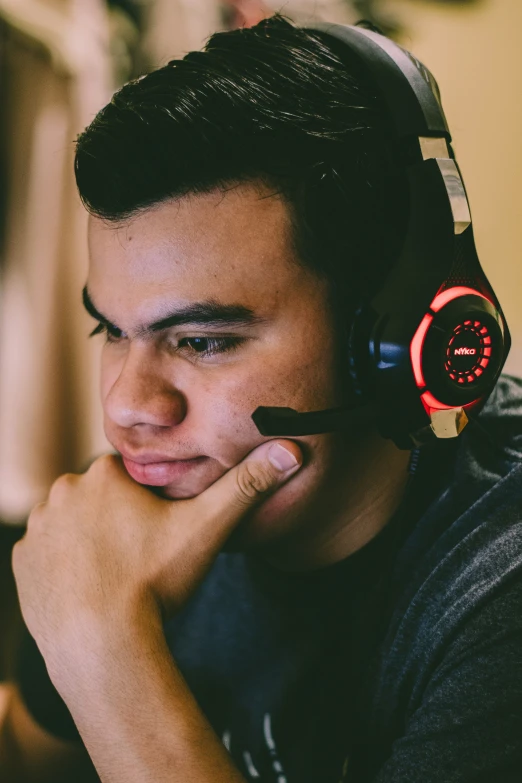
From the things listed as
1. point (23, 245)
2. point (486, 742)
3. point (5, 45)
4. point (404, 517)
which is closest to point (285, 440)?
point (404, 517)

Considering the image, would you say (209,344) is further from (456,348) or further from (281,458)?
(456,348)

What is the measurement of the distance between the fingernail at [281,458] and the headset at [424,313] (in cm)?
8

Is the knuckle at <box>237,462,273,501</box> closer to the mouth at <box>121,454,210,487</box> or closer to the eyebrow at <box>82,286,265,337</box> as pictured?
the mouth at <box>121,454,210,487</box>

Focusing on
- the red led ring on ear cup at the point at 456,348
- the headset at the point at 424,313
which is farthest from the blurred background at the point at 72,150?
the red led ring on ear cup at the point at 456,348

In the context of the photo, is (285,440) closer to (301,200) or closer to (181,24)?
(301,200)

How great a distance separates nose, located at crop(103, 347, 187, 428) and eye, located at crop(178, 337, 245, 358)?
59 millimetres

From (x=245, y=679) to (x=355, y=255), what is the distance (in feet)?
2.69

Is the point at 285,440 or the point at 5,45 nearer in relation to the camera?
the point at 285,440

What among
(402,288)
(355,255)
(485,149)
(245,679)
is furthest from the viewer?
(485,149)

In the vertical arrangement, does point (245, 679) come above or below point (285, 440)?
below

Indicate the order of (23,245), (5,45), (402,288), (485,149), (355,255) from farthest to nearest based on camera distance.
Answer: (485,149), (23,245), (5,45), (355,255), (402,288)

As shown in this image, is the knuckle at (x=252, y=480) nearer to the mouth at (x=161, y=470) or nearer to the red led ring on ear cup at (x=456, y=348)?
the mouth at (x=161, y=470)

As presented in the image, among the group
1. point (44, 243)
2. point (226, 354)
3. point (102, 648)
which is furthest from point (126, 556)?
point (44, 243)

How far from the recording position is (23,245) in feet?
6.28
